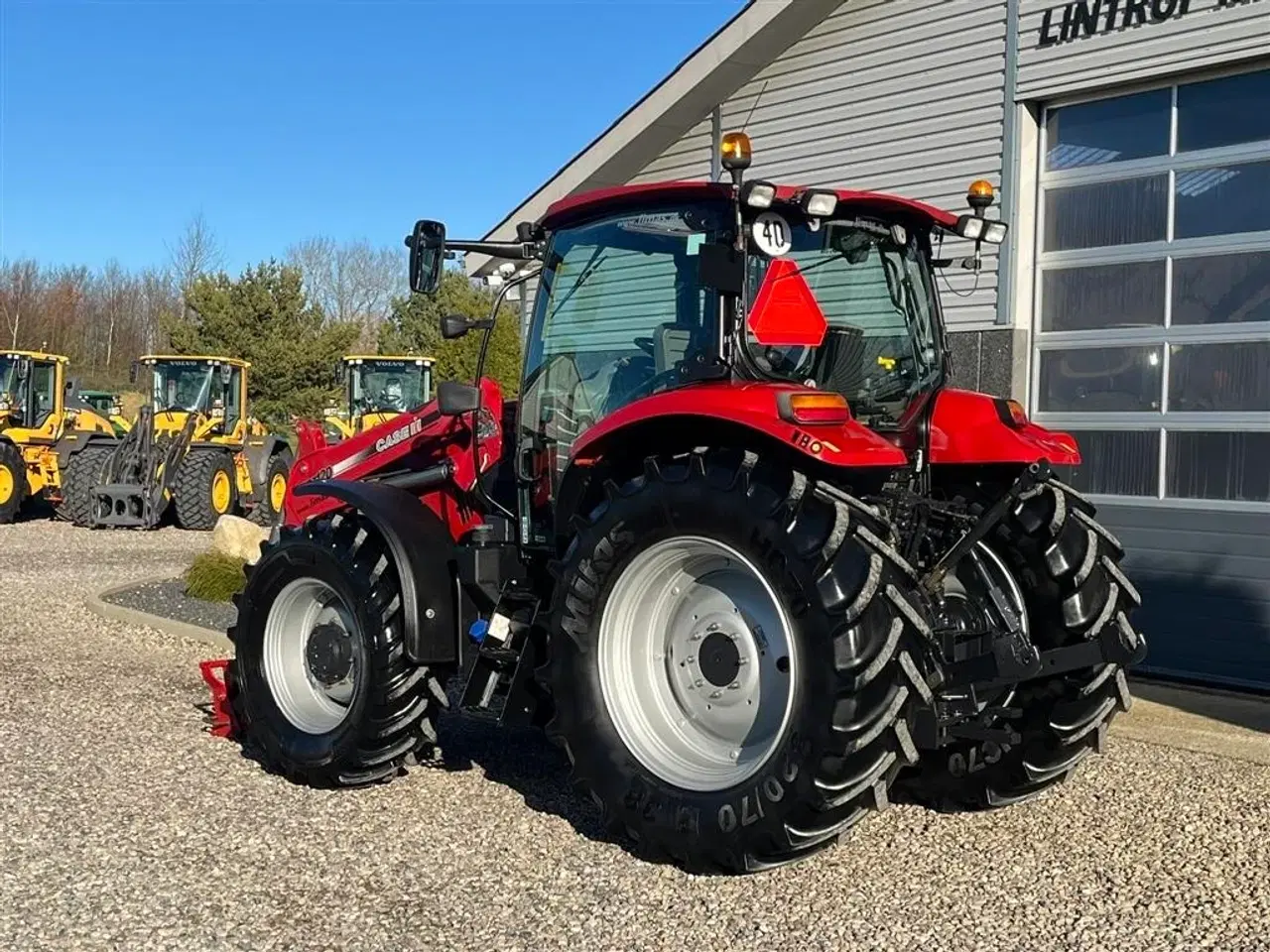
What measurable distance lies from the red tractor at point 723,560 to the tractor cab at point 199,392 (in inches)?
597

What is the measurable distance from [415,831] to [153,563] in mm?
10689

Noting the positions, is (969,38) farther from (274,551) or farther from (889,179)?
(274,551)

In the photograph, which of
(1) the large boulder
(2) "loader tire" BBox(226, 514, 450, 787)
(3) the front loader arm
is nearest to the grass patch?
(1) the large boulder

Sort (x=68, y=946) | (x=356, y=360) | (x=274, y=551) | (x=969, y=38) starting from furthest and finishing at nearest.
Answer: (x=356, y=360) < (x=969, y=38) < (x=274, y=551) < (x=68, y=946)

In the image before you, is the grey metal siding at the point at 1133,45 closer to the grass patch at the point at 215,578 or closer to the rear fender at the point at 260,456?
the grass patch at the point at 215,578

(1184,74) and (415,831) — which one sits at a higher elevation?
(1184,74)

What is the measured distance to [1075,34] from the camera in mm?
8688

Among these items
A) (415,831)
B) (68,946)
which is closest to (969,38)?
(415,831)

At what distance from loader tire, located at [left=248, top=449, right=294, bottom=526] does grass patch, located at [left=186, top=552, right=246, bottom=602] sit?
24.2ft

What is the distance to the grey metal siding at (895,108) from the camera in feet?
30.5

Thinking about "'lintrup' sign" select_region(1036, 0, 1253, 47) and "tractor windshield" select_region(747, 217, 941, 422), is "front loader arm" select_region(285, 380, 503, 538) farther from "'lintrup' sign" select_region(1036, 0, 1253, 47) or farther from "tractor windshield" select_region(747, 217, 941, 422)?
"'lintrup' sign" select_region(1036, 0, 1253, 47)

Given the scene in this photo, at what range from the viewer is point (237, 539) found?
12.0m

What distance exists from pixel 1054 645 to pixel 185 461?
15.5m

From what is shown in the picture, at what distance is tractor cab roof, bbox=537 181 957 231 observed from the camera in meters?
4.74
